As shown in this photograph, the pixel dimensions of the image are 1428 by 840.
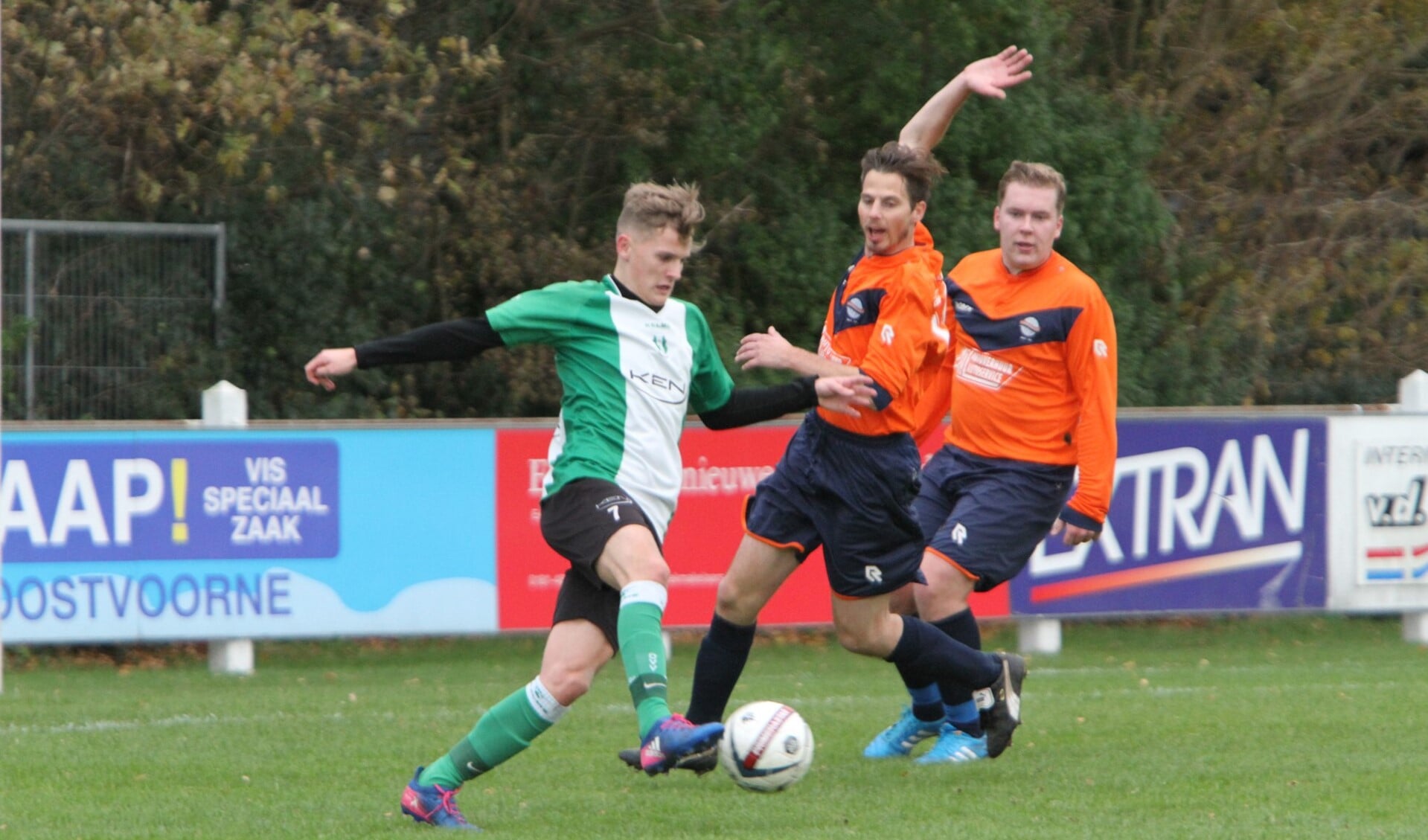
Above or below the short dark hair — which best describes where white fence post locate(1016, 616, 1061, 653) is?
below

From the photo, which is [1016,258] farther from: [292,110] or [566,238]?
[566,238]

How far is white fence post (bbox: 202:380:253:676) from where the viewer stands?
33.7 feet

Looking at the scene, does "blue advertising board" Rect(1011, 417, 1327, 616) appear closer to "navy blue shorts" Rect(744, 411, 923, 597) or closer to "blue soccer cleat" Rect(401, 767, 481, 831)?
"navy blue shorts" Rect(744, 411, 923, 597)

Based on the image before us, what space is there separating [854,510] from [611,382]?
1.14 meters

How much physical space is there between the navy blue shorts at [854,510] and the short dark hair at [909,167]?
0.82m

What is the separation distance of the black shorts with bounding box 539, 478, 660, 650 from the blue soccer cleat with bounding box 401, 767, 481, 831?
1.98ft

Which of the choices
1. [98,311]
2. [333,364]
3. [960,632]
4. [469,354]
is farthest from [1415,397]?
[98,311]

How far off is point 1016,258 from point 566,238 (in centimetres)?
837

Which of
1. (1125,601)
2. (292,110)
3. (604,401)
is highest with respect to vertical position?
(292,110)

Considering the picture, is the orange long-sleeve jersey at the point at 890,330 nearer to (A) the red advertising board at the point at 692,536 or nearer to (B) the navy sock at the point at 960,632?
(B) the navy sock at the point at 960,632

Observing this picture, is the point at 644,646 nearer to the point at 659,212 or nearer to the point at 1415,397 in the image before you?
the point at 659,212

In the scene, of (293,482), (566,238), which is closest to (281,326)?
(566,238)

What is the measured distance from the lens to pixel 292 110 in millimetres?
11844

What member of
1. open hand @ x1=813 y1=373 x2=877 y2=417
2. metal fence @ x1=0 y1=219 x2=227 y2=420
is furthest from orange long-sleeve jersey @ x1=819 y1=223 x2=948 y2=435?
metal fence @ x1=0 y1=219 x2=227 y2=420
